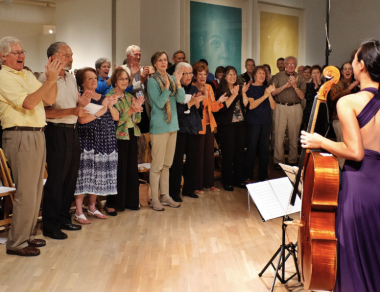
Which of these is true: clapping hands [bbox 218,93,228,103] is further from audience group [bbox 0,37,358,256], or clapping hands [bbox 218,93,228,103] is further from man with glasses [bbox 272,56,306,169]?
man with glasses [bbox 272,56,306,169]

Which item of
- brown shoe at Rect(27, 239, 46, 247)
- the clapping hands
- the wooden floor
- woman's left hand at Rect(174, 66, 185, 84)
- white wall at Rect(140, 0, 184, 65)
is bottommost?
the wooden floor

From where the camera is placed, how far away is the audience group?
3.53 metres

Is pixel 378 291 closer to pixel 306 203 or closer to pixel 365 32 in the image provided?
pixel 306 203

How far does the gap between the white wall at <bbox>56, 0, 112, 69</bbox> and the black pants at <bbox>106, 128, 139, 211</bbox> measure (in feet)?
7.81

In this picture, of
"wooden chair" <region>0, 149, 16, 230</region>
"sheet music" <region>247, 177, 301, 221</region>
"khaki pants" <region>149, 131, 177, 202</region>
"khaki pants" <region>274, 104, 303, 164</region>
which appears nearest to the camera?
"sheet music" <region>247, 177, 301, 221</region>

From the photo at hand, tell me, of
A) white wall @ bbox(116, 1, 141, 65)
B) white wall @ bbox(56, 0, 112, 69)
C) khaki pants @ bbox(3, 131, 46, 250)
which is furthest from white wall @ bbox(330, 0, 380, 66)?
khaki pants @ bbox(3, 131, 46, 250)

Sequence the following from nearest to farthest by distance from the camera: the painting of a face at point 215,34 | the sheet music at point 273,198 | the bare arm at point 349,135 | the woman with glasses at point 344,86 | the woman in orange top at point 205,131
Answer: the bare arm at point 349,135, the sheet music at point 273,198, the woman in orange top at point 205,131, the woman with glasses at point 344,86, the painting of a face at point 215,34

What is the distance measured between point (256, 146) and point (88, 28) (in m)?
3.02

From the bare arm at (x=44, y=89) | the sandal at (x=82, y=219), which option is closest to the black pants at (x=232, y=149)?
the sandal at (x=82, y=219)

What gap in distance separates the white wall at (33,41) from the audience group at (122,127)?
1249 millimetres

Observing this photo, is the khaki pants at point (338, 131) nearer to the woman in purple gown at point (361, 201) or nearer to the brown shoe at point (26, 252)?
the brown shoe at point (26, 252)

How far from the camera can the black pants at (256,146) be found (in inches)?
242

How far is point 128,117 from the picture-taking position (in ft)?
15.6

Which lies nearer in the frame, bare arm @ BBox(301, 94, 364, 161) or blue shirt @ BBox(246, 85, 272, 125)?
bare arm @ BBox(301, 94, 364, 161)
